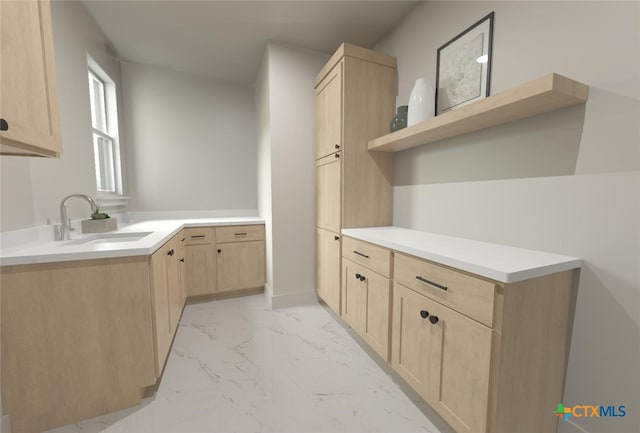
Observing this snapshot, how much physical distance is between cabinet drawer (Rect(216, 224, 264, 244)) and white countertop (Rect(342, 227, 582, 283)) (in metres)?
1.70

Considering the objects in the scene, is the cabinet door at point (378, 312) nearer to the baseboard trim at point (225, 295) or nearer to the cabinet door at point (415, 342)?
the cabinet door at point (415, 342)

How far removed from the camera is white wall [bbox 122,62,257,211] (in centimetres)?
296

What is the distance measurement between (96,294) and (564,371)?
7.41 feet

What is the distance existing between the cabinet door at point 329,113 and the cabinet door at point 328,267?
2.57 feet

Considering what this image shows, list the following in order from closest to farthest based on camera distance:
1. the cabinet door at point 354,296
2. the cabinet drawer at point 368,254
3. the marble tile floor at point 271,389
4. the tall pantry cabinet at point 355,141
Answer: the marble tile floor at point 271,389, the cabinet drawer at point 368,254, the cabinet door at point 354,296, the tall pantry cabinet at point 355,141

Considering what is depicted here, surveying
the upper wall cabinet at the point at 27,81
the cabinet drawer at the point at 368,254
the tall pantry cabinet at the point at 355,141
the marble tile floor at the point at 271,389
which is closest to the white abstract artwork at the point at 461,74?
the tall pantry cabinet at the point at 355,141

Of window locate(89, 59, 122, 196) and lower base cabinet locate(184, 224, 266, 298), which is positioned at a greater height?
window locate(89, 59, 122, 196)

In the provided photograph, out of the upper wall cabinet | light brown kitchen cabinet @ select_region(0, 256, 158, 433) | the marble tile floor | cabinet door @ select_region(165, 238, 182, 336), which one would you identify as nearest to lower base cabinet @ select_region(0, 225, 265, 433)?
light brown kitchen cabinet @ select_region(0, 256, 158, 433)

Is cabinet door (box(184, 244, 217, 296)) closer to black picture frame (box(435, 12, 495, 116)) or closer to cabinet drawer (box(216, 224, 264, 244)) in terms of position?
cabinet drawer (box(216, 224, 264, 244))

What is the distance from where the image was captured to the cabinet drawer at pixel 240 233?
2.78m

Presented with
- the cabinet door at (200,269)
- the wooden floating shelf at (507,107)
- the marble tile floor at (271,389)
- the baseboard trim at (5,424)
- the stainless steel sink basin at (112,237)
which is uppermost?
the wooden floating shelf at (507,107)

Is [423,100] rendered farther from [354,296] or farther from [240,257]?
[240,257]

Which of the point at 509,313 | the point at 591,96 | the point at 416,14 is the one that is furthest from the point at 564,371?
the point at 416,14

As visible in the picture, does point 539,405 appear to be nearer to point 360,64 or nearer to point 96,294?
point 96,294
